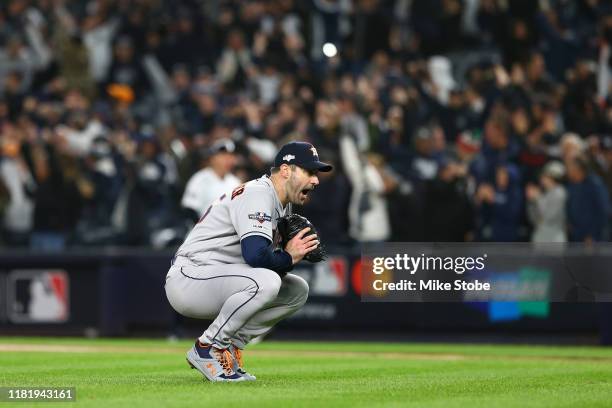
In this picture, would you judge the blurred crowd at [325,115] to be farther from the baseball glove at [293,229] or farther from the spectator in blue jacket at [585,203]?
the baseball glove at [293,229]

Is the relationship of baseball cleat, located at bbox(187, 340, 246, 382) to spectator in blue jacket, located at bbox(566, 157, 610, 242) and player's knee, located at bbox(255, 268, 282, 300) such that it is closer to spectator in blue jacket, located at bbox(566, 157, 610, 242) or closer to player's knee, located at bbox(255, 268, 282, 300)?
player's knee, located at bbox(255, 268, 282, 300)

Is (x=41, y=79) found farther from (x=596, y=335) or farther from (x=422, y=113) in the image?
(x=596, y=335)


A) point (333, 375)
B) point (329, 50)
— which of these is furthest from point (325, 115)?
point (333, 375)

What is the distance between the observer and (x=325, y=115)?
58.7 ft

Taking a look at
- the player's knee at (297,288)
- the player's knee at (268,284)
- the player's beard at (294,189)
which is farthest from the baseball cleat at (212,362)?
the player's beard at (294,189)

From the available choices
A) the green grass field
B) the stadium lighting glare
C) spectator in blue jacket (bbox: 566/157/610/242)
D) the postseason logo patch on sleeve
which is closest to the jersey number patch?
the postseason logo patch on sleeve

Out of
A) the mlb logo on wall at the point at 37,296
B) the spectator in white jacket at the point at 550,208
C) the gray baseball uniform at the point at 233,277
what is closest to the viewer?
the gray baseball uniform at the point at 233,277

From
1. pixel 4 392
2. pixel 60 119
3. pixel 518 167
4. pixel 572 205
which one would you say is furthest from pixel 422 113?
pixel 4 392

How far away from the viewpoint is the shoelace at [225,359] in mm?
8586

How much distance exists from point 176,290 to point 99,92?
1563 cm

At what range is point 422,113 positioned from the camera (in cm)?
1883

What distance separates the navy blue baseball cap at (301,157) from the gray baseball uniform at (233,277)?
0.21m

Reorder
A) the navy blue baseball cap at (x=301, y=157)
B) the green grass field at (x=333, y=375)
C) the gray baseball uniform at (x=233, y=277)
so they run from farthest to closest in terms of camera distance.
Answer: the navy blue baseball cap at (x=301, y=157) < the gray baseball uniform at (x=233, y=277) < the green grass field at (x=333, y=375)

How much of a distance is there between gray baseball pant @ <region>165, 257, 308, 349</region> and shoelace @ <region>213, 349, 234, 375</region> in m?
0.07
